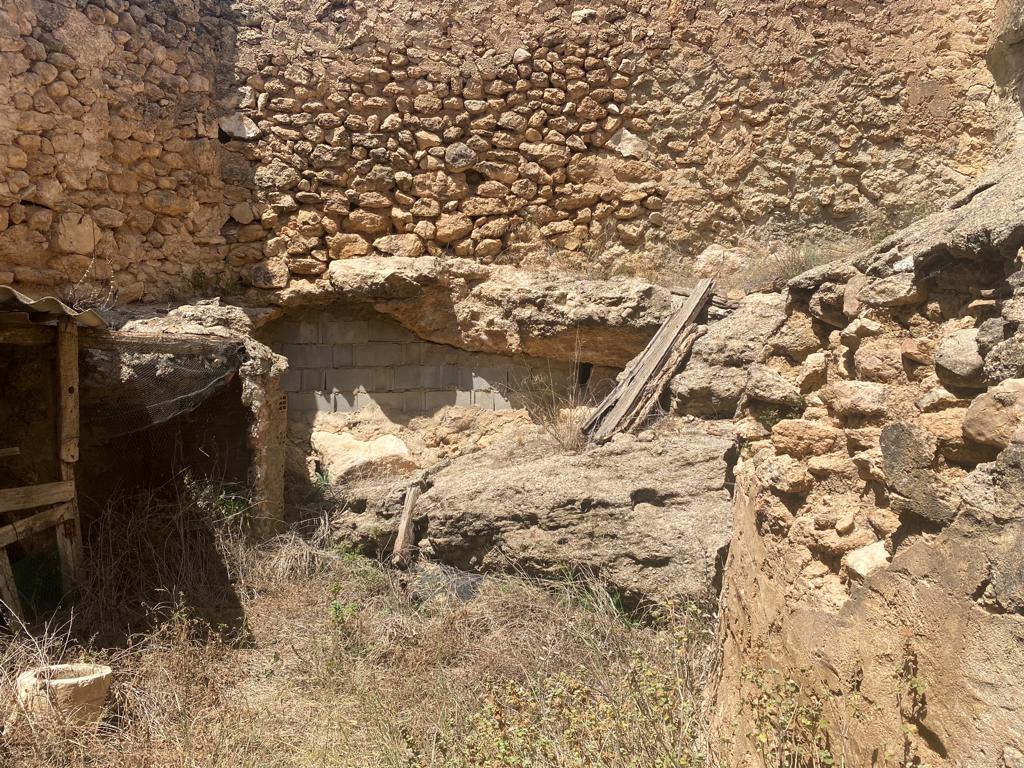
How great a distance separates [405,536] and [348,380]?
2.13m

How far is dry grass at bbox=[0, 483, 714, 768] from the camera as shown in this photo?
284 cm

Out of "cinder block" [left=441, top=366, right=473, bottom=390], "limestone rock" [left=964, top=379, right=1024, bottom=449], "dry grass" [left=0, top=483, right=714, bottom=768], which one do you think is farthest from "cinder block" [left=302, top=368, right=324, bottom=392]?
"limestone rock" [left=964, top=379, right=1024, bottom=449]

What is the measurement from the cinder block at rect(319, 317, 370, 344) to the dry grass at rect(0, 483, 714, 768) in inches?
89.4

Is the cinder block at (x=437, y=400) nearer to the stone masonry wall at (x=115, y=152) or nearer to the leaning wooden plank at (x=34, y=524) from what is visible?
the stone masonry wall at (x=115, y=152)

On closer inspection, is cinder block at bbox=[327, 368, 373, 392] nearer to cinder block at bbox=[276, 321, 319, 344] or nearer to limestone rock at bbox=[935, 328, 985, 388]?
cinder block at bbox=[276, 321, 319, 344]

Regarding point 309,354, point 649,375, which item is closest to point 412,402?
point 309,354

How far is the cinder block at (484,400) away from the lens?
7609 millimetres

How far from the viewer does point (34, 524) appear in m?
4.77

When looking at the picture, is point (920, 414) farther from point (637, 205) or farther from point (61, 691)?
point (637, 205)

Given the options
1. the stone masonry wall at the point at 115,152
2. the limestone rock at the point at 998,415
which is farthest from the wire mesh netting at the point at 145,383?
the limestone rock at the point at 998,415

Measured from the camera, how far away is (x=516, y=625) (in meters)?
4.77

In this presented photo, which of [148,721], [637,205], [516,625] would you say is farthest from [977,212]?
[637,205]

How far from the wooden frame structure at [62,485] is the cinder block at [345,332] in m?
2.84

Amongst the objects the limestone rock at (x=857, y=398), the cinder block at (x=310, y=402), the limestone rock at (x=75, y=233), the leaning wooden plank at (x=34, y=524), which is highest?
the limestone rock at (x=75, y=233)
